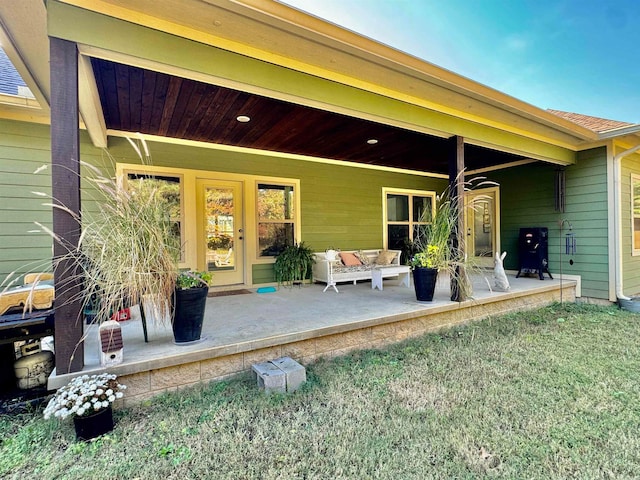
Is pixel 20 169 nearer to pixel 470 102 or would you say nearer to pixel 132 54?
pixel 132 54

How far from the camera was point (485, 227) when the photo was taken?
7.62 m

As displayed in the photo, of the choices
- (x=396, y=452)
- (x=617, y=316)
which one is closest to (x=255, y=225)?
(x=396, y=452)

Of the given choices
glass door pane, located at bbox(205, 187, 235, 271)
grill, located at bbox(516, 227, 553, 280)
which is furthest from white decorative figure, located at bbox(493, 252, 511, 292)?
glass door pane, located at bbox(205, 187, 235, 271)

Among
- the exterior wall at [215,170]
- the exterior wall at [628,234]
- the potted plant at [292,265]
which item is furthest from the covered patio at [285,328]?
the exterior wall at [628,234]

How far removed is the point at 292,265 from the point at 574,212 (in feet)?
17.4

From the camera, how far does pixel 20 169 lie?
411 cm

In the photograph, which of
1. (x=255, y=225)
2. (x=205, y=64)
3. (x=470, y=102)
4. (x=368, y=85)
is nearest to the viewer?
(x=205, y=64)

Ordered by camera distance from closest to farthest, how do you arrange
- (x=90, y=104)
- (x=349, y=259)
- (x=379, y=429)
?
(x=379, y=429)
(x=90, y=104)
(x=349, y=259)

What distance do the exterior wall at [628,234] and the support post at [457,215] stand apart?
379 centimetres

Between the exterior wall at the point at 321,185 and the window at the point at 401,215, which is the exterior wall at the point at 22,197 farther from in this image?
the window at the point at 401,215

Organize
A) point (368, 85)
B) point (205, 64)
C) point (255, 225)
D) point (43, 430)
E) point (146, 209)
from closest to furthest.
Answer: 1. point (43, 430)
2. point (146, 209)
3. point (205, 64)
4. point (368, 85)
5. point (255, 225)

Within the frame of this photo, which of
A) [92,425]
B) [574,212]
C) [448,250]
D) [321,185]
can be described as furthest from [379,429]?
[574,212]

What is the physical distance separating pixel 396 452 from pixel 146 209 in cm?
230

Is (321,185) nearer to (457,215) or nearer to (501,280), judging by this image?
(457,215)
